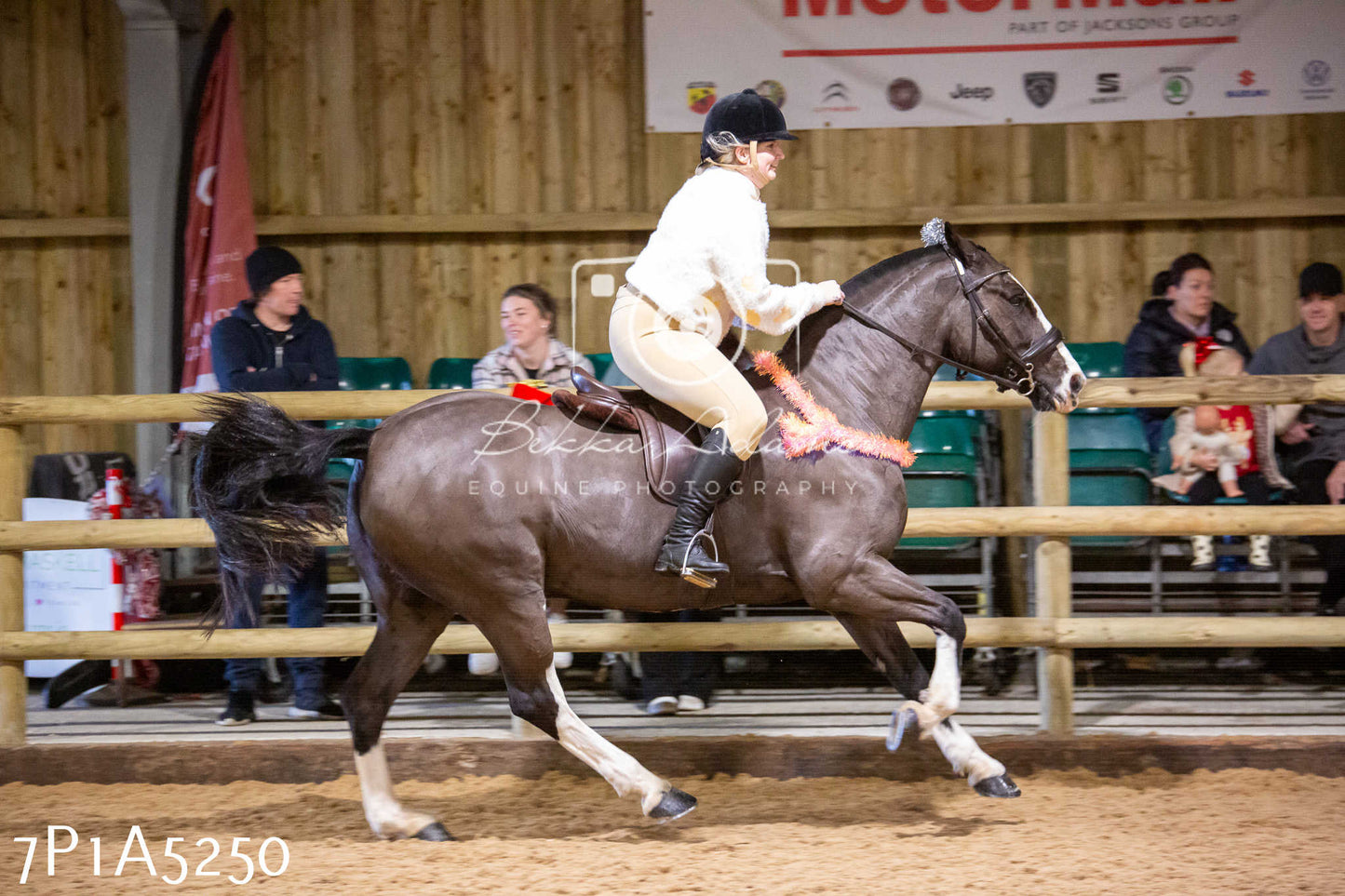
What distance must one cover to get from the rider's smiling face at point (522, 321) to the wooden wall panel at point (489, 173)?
2.57m

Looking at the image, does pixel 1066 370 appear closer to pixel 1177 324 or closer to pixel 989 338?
pixel 989 338

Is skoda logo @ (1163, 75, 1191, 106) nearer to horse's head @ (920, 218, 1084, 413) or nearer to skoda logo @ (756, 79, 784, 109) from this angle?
skoda logo @ (756, 79, 784, 109)

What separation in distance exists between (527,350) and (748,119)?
1817 millimetres

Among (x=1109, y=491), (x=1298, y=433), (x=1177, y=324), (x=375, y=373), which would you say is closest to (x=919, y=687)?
(x=1109, y=491)

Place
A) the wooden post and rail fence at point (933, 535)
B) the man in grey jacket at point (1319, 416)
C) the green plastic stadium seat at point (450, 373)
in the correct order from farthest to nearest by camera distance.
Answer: the green plastic stadium seat at point (450, 373) → the man in grey jacket at point (1319, 416) → the wooden post and rail fence at point (933, 535)

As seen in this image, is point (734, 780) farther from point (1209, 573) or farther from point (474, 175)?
point (474, 175)

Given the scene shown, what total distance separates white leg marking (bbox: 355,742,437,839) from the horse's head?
2.24m

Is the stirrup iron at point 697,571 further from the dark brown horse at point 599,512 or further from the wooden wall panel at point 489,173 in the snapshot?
the wooden wall panel at point 489,173

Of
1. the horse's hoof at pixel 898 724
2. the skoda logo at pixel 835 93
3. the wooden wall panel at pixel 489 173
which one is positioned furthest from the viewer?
the wooden wall panel at pixel 489 173

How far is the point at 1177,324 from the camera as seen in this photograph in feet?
18.5

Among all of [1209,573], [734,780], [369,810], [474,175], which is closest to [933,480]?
[1209,573]

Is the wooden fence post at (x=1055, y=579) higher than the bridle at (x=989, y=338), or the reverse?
the bridle at (x=989, y=338)

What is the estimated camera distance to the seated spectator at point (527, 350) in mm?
4887

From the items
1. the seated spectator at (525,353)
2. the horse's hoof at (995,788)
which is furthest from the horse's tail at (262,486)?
the horse's hoof at (995,788)
